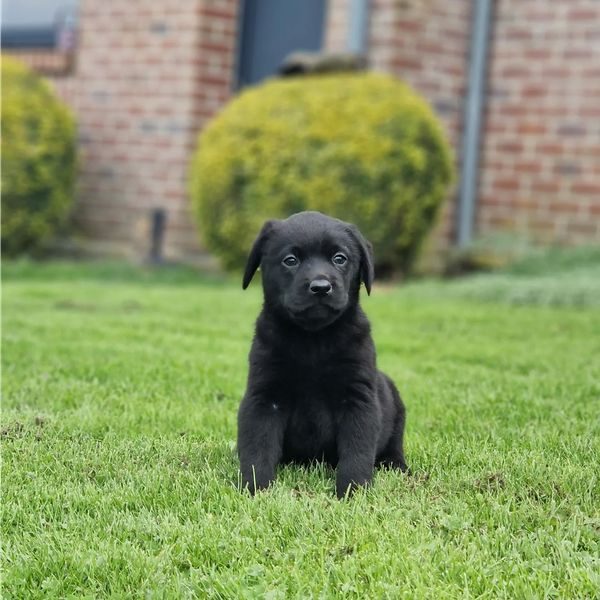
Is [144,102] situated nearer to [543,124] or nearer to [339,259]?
[543,124]

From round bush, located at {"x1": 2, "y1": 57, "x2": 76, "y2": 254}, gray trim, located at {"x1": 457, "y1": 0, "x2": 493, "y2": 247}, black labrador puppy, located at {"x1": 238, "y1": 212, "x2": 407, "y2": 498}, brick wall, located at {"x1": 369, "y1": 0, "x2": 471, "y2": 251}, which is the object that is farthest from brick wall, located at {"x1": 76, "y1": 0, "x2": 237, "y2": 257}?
black labrador puppy, located at {"x1": 238, "y1": 212, "x2": 407, "y2": 498}

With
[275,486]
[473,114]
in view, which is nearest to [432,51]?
[473,114]

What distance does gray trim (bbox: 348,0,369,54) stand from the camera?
1046cm

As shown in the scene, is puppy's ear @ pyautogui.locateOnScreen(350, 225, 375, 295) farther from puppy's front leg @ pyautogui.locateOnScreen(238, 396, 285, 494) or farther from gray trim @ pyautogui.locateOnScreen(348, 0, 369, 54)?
gray trim @ pyautogui.locateOnScreen(348, 0, 369, 54)

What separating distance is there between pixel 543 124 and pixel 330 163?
3.00 meters

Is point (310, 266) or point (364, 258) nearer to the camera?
point (310, 266)

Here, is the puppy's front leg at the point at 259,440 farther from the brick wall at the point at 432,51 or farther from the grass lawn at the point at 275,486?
the brick wall at the point at 432,51

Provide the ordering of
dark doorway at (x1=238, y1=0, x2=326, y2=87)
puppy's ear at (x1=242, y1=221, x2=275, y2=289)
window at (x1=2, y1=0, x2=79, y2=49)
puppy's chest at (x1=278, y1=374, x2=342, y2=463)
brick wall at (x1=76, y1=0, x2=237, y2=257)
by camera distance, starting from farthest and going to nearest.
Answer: window at (x1=2, y1=0, x2=79, y2=49)
dark doorway at (x1=238, y1=0, x2=326, y2=87)
brick wall at (x1=76, y1=0, x2=237, y2=257)
puppy's ear at (x1=242, y1=221, x2=275, y2=289)
puppy's chest at (x1=278, y1=374, x2=342, y2=463)

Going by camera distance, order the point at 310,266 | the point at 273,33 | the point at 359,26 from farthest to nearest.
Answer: the point at 273,33, the point at 359,26, the point at 310,266

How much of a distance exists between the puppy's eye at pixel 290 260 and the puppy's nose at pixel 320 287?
17 cm

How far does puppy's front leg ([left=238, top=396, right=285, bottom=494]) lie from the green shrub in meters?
5.85

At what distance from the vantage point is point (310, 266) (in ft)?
10.7

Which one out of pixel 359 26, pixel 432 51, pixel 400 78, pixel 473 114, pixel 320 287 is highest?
pixel 359 26

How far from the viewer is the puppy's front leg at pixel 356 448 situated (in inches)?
125
